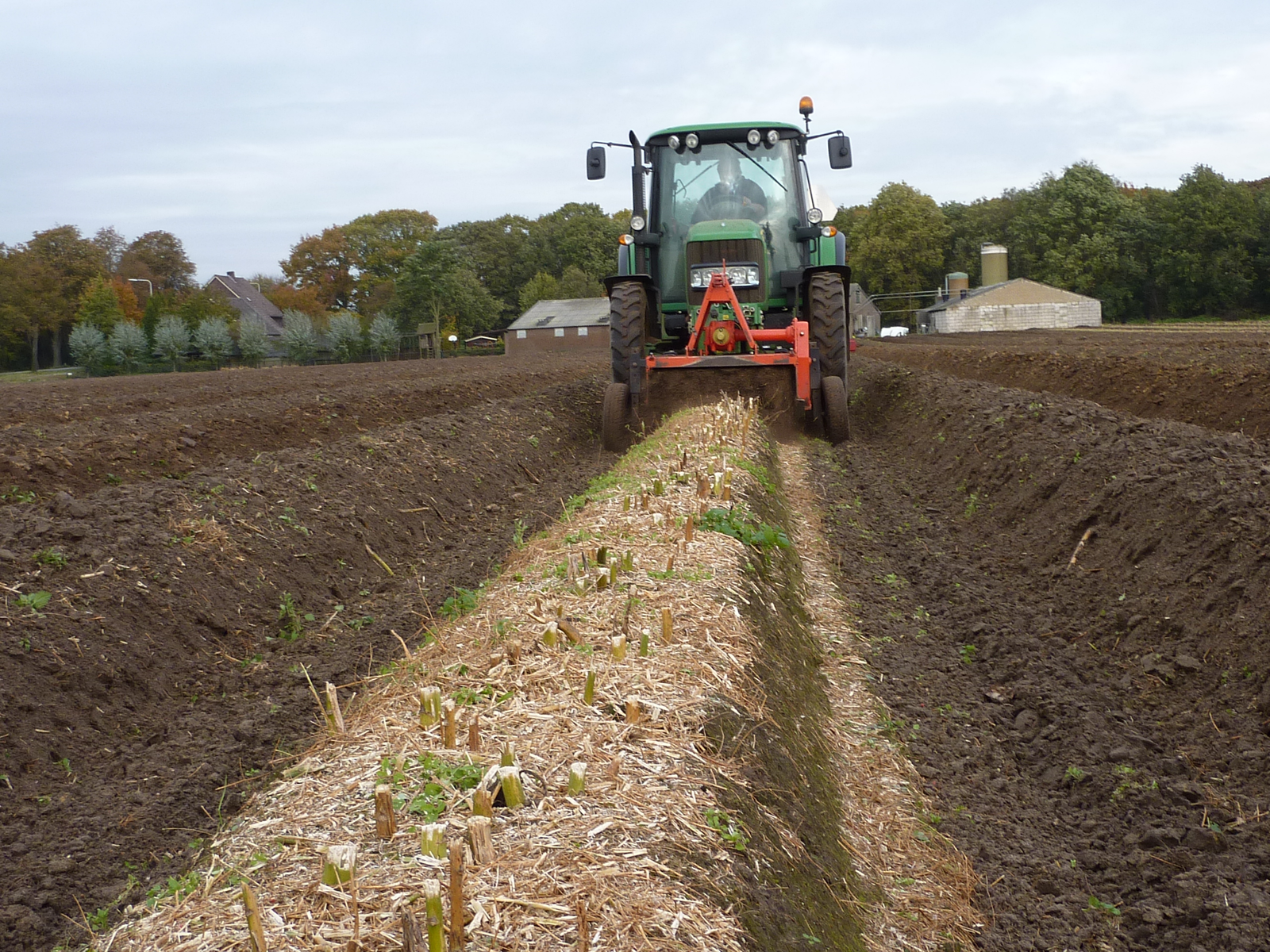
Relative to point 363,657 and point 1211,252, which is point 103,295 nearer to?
point 363,657

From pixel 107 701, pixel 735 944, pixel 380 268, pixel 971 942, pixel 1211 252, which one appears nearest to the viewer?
pixel 735 944

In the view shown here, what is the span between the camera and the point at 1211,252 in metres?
61.7

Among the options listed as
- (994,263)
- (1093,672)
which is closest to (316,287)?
(994,263)

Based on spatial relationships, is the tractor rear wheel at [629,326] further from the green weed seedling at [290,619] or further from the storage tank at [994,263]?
the storage tank at [994,263]

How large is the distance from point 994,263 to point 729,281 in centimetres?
7591

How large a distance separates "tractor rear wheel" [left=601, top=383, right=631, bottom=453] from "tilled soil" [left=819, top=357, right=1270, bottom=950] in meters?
3.81

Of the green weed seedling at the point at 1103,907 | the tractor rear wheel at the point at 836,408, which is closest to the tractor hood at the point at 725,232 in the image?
the tractor rear wheel at the point at 836,408

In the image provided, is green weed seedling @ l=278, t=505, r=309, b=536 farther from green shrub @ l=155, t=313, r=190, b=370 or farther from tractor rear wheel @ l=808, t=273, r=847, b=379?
green shrub @ l=155, t=313, r=190, b=370

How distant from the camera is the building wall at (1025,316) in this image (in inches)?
2421

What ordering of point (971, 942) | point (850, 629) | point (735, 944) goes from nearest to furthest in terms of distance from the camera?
point (735, 944), point (971, 942), point (850, 629)

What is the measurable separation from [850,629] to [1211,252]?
66.5 meters

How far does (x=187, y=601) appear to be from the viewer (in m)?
6.35

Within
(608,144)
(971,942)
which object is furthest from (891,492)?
(971,942)

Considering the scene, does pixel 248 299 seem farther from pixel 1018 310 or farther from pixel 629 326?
pixel 629 326
